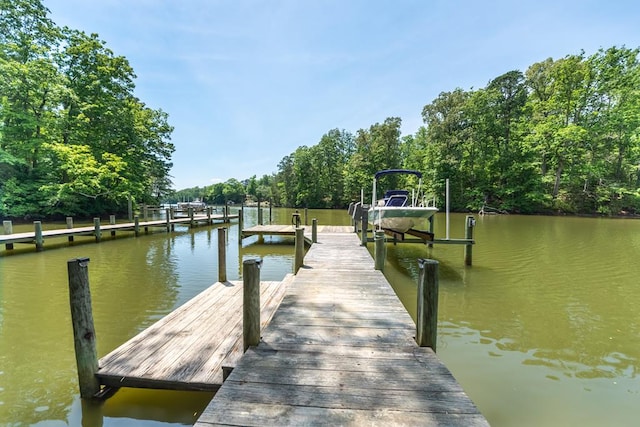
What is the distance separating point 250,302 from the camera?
2775mm

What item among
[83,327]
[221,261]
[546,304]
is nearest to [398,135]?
[546,304]

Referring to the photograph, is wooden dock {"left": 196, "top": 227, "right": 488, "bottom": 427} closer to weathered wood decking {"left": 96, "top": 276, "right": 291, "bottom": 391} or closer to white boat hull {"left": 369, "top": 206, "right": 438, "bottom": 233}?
weathered wood decking {"left": 96, "top": 276, "right": 291, "bottom": 391}

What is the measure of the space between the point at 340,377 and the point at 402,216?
769 centimetres

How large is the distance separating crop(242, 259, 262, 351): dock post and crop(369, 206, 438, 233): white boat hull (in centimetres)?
677

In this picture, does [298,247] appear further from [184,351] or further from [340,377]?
[340,377]

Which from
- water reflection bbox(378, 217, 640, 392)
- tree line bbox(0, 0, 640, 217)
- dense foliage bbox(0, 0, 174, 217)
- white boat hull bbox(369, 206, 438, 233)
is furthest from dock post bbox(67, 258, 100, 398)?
dense foliage bbox(0, 0, 174, 217)

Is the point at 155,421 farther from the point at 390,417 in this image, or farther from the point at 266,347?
the point at 390,417

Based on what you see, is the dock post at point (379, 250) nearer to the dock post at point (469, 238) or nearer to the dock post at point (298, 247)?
the dock post at point (298, 247)

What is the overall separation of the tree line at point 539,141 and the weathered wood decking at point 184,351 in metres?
27.7

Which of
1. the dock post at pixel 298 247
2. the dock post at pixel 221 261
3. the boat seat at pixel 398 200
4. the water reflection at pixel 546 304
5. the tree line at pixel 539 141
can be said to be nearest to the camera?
the water reflection at pixel 546 304

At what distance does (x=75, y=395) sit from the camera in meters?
3.19

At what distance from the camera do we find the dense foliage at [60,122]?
18.0 meters

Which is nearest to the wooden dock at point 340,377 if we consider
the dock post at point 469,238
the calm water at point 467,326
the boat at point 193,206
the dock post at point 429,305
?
the dock post at point 429,305

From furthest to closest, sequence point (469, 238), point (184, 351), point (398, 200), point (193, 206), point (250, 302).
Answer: point (193, 206)
point (398, 200)
point (469, 238)
point (184, 351)
point (250, 302)
